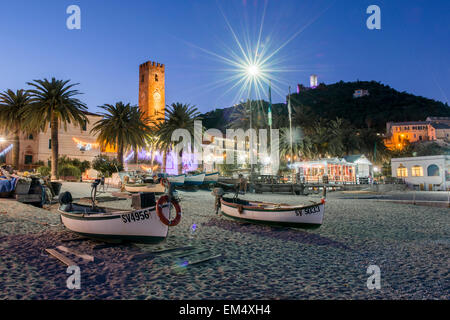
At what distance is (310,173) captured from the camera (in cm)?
4559

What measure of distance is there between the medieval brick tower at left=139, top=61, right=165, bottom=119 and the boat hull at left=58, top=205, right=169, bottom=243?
67.8m

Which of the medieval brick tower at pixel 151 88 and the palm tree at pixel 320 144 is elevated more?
the medieval brick tower at pixel 151 88

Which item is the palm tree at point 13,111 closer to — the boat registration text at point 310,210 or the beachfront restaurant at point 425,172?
the boat registration text at point 310,210

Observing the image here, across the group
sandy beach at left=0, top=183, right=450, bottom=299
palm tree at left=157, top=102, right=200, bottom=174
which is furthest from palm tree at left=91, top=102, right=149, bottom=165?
sandy beach at left=0, top=183, right=450, bottom=299

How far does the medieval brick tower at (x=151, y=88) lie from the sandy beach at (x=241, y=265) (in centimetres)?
6564

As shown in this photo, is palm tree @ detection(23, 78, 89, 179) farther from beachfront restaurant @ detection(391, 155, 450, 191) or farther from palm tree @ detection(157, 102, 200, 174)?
beachfront restaurant @ detection(391, 155, 450, 191)

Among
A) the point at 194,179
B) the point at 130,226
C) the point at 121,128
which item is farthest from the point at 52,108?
the point at 130,226

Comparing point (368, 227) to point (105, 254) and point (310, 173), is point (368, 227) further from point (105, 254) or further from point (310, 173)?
point (310, 173)

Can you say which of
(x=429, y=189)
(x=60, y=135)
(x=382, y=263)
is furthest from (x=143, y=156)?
(x=382, y=263)

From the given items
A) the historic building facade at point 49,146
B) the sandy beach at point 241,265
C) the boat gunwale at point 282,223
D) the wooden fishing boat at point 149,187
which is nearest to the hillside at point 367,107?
the historic building facade at point 49,146

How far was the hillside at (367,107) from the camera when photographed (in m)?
118

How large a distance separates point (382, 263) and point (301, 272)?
2321 mm

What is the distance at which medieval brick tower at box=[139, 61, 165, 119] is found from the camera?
7488 cm

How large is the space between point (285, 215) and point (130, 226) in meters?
5.66
